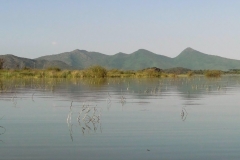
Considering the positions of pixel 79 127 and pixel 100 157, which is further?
pixel 79 127

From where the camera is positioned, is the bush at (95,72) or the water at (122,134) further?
the bush at (95,72)

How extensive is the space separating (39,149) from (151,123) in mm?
4723

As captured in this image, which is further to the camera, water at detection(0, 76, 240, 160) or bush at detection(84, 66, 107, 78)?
bush at detection(84, 66, 107, 78)

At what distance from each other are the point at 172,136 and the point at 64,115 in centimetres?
537

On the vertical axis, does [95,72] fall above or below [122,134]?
above

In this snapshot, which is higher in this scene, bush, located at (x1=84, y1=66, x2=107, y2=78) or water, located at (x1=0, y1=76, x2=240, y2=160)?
bush, located at (x1=84, y1=66, x2=107, y2=78)

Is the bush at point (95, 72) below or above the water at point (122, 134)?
above

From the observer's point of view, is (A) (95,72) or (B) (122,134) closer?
(B) (122,134)

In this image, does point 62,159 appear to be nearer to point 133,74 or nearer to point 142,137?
point 142,137

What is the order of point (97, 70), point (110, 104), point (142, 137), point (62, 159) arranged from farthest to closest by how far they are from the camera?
point (97, 70), point (110, 104), point (142, 137), point (62, 159)

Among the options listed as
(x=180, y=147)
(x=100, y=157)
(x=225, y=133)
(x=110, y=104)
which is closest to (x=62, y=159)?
(x=100, y=157)

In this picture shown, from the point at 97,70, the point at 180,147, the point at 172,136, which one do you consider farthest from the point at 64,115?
the point at 97,70

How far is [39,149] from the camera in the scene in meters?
9.06

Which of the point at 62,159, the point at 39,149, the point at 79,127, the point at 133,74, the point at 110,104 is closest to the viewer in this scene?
the point at 62,159
